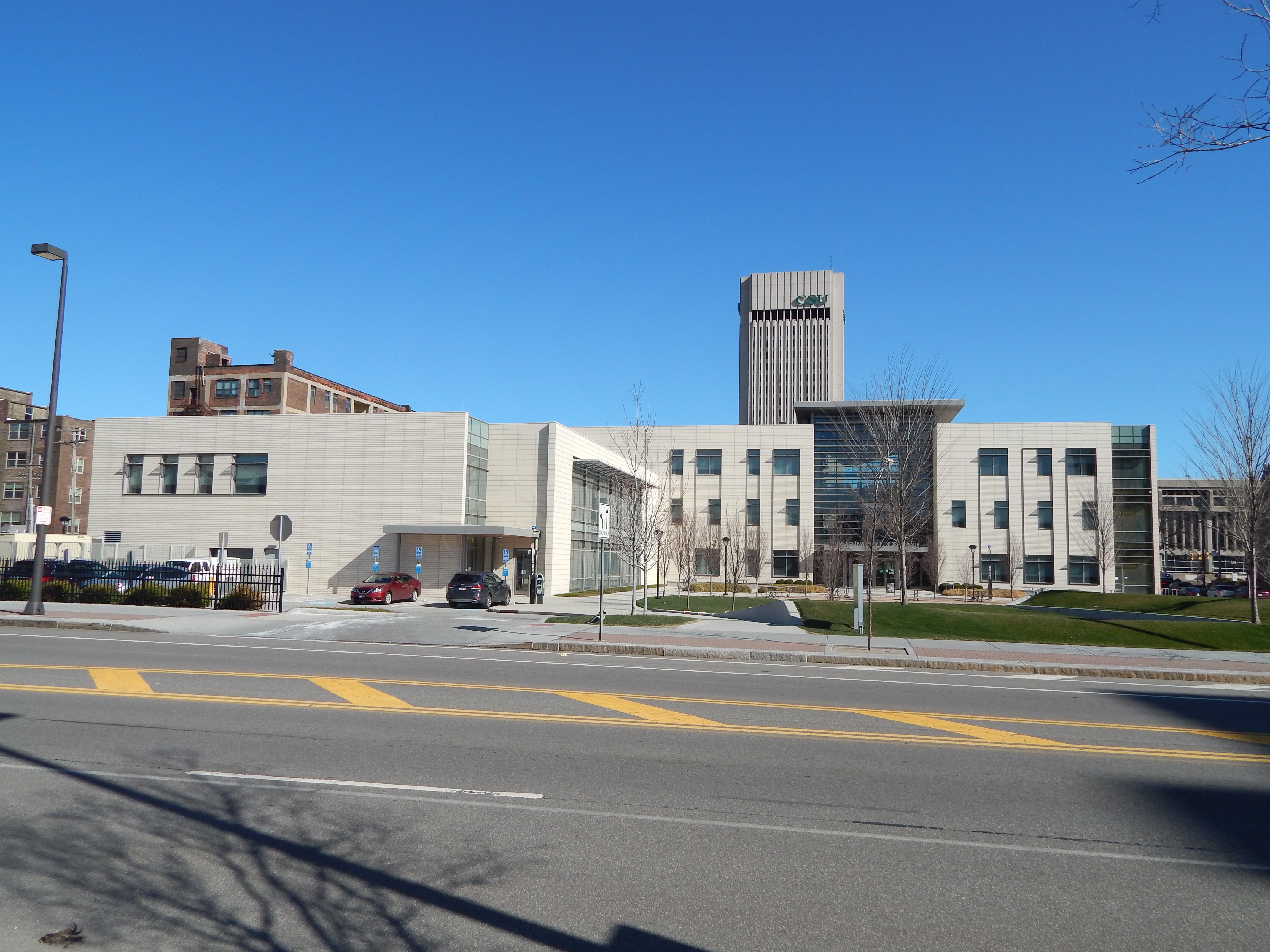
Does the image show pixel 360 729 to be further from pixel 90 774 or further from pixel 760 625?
pixel 760 625

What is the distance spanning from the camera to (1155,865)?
5785 mm

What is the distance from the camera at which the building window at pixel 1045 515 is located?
213 ft

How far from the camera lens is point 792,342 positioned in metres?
169

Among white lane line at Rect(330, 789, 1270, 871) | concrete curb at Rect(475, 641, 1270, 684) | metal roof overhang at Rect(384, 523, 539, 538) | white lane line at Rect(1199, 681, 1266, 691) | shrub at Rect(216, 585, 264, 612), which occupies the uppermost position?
metal roof overhang at Rect(384, 523, 539, 538)

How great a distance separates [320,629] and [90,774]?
1505 cm

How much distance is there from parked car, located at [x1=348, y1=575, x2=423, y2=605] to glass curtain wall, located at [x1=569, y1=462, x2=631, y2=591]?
11.3 m

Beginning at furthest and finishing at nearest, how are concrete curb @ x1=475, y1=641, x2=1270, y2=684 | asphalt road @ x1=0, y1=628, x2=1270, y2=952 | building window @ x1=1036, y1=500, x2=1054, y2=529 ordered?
building window @ x1=1036, y1=500, x2=1054, y2=529, concrete curb @ x1=475, y1=641, x2=1270, y2=684, asphalt road @ x1=0, y1=628, x2=1270, y2=952

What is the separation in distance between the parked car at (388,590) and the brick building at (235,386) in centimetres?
4345

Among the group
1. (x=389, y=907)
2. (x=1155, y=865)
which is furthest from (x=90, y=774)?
(x=1155, y=865)

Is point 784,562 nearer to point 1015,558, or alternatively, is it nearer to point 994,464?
point 1015,558

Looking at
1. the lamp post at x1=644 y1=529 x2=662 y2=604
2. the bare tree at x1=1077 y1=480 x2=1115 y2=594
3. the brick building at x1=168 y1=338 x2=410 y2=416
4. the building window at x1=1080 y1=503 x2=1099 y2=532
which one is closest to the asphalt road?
the lamp post at x1=644 y1=529 x2=662 y2=604

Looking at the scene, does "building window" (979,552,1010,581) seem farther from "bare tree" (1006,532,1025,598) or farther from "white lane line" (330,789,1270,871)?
"white lane line" (330,789,1270,871)

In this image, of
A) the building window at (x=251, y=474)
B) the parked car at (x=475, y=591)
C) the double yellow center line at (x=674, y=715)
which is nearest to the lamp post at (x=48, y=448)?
the double yellow center line at (x=674, y=715)

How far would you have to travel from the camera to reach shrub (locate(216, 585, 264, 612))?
26875 millimetres
